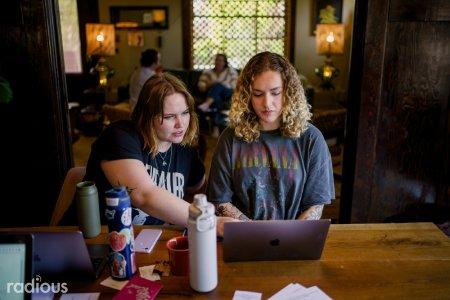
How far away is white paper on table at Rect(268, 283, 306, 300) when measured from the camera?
1.07 metres

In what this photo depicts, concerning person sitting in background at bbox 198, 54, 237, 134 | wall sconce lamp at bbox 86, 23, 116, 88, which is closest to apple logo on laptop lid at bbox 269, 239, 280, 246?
wall sconce lamp at bbox 86, 23, 116, 88

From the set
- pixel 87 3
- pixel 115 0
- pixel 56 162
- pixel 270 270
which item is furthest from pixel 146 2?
pixel 270 270

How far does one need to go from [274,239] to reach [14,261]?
0.67m

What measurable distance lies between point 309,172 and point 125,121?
76 cm

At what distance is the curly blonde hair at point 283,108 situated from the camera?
5.34 ft

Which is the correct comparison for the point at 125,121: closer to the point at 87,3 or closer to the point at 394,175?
the point at 394,175

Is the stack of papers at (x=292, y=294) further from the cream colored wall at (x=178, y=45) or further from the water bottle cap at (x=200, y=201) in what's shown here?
the cream colored wall at (x=178, y=45)

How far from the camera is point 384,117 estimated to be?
2408mm

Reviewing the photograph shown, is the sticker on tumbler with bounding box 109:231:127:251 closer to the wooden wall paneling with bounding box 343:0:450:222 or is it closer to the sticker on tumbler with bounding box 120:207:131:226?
the sticker on tumbler with bounding box 120:207:131:226

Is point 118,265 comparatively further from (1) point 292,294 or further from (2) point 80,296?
(1) point 292,294

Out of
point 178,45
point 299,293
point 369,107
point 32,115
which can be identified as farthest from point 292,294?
point 178,45

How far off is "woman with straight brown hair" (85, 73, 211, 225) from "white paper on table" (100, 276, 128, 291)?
11.6 inches

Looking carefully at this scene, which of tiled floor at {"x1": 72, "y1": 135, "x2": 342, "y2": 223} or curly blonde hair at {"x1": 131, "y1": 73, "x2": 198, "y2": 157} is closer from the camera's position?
curly blonde hair at {"x1": 131, "y1": 73, "x2": 198, "y2": 157}

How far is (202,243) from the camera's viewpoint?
994mm
